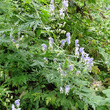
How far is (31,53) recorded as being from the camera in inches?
58.9

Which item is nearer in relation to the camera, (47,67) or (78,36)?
(47,67)

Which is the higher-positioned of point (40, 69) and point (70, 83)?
point (40, 69)

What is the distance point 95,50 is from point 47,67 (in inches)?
42.4

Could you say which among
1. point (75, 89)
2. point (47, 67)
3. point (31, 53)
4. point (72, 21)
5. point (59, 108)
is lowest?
point (59, 108)

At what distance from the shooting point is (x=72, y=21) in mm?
2029

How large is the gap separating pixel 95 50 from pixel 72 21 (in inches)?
25.6

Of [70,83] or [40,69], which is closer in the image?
[70,83]

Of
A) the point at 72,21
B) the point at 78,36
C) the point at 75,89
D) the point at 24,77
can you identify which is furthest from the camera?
the point at 78,36

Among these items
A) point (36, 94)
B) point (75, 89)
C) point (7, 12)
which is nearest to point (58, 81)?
point (75, 89)

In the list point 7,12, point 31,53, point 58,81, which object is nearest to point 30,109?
point 58,81

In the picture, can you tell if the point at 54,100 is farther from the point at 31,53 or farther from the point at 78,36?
the point at 78,36

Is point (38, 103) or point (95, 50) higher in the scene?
point (95, 50)

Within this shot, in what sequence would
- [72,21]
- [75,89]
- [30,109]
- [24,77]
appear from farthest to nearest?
[72,21], [30,109], [24,77], [75,89]

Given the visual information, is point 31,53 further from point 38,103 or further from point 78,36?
point 78,36
